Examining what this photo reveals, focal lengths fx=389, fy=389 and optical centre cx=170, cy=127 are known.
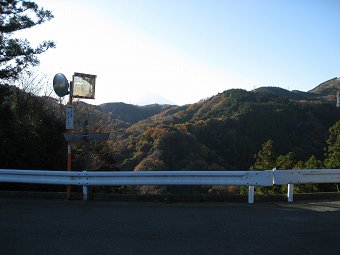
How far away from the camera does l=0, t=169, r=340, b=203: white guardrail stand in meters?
8.15

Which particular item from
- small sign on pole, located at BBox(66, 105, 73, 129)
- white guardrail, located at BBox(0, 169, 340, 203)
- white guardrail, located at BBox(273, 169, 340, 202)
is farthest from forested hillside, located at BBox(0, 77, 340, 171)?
white guardrail, located at BBox(273, 169, 340, 202)

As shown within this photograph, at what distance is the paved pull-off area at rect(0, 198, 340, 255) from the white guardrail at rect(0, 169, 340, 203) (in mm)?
479

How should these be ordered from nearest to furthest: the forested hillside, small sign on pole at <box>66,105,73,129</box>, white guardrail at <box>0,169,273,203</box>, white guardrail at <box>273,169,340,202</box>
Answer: white guardrail at <box>0,169,273,203</box> < white guardrail at <box>273,169,340,202</box> < small sign on pole at <box>66,105,73,129</box> < the forested hillside

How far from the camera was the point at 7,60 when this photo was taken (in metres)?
16.1

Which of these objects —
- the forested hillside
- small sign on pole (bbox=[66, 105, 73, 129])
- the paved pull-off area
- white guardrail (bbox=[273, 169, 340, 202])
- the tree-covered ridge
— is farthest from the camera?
the tree-covered ridge

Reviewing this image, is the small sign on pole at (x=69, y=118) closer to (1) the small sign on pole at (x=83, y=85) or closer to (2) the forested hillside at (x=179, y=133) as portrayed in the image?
(1) the small sign on pole at (x=83, y=85)

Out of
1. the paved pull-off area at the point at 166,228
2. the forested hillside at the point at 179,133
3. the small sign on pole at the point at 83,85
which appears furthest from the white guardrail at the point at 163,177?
the forested hillside at the point at 179,133

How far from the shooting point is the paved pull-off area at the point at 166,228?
5.19 meters

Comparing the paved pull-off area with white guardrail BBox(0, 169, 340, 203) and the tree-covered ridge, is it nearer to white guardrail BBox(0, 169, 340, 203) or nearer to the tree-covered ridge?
white guardrail BBox(0, 169, 340, 203)

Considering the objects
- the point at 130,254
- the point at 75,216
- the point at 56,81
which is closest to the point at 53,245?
the point at 130,254

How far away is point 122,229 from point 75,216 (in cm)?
130

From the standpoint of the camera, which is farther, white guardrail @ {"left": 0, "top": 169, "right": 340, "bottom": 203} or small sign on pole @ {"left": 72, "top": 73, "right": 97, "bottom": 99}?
small sign on pole @ {"left": 72, "top": 73, "right": 97, "bottom": 99}

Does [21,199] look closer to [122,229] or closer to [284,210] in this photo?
[122,229]

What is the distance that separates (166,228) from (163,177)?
2.04m
